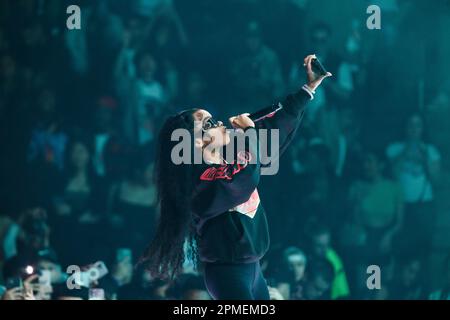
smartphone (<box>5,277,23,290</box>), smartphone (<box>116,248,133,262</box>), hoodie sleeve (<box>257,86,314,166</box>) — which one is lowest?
smartphone (<box>5,277,23,290</box>)

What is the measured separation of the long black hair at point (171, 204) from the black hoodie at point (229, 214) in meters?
0.07

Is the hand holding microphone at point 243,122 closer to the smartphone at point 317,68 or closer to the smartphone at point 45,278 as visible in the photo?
the smartphone at point 317,68

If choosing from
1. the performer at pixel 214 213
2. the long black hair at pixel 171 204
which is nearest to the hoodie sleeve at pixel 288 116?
the performer at pixel 214 213

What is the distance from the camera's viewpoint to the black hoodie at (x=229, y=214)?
352 cm

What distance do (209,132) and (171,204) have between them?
37 centimetres

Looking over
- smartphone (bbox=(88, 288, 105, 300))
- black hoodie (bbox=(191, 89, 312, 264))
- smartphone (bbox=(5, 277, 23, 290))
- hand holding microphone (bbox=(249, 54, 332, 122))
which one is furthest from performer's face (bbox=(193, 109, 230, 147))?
smartphone (bbox=(5, 277, 23, 290))

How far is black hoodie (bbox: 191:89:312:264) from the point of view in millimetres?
3516

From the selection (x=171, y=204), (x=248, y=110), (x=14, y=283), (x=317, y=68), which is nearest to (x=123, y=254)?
(x=14, y=283)

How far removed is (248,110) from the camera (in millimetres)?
5930

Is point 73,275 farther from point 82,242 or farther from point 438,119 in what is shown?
point 438,119

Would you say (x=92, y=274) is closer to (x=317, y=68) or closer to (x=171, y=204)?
(x=171, y=204)

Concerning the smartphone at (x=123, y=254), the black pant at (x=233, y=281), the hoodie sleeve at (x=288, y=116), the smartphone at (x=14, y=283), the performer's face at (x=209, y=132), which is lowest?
the smartphone at (x=14, y=283)

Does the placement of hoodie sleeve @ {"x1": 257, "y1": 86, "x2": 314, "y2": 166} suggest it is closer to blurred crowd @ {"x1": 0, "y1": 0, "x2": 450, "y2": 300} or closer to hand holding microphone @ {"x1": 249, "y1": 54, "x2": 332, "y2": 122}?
hand holding microphone @ {"x1": 249, "y1": 54, "x2": 332, "y2": 122}

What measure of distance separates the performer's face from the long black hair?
0.11 feet
